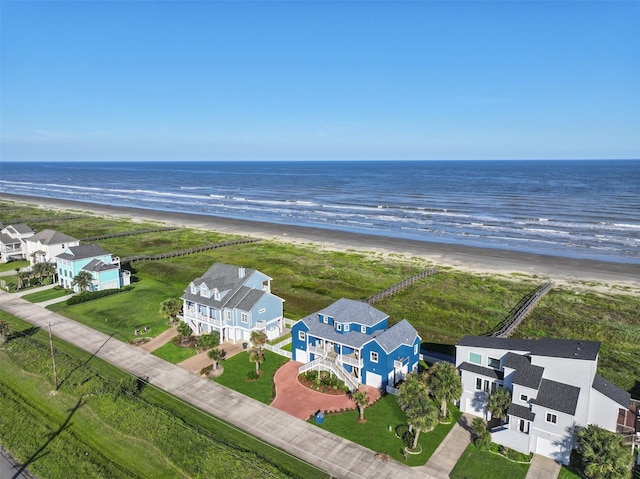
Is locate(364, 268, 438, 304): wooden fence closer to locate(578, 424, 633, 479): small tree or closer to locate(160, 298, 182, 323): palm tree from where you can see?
locate(160, 298, 182, 323): palm tree

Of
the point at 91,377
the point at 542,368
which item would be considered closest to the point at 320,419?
the point at 542,368

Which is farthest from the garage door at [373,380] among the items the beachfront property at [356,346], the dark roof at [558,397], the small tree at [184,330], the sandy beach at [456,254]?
the sandy beach at [456,254]

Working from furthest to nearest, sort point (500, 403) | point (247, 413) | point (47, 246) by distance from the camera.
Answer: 1. point (47, 246)
2. point (247, 413)
3. point (500, 403)

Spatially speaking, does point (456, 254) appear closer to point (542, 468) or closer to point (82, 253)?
point (542, 468)

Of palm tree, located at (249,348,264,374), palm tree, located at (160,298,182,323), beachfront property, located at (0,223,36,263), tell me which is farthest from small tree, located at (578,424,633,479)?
beachfront property, located at (0,223,36,263)

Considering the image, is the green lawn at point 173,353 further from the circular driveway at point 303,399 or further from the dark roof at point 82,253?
the dark roof at point 82,253

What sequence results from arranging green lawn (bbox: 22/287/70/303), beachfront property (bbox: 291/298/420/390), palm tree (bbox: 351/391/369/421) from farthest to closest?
green lawn (bbox: 22/287/70/303) → beachfront property (bbox: 291/298/420/390) → palm tree (bbox: 351/391/369/421)

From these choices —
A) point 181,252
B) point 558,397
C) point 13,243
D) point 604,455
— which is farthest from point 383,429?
point 13,243
